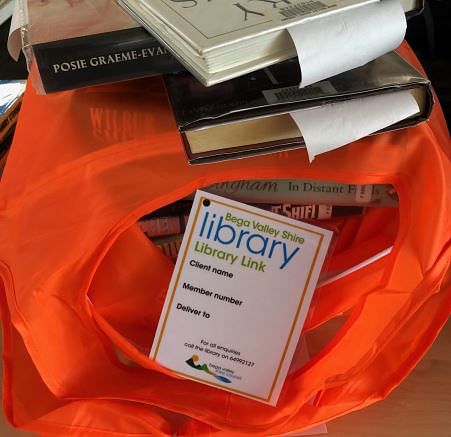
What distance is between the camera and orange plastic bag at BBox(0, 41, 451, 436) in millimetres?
420

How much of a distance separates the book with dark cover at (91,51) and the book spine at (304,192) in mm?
100

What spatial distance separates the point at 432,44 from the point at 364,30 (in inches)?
17.7

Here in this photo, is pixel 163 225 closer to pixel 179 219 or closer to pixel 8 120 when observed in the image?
pixel 179 219

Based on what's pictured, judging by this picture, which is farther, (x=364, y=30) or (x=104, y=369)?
(x=104, y=369)

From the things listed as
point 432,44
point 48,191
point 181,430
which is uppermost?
point 48,191

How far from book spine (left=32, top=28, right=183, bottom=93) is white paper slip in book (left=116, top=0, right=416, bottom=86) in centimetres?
2

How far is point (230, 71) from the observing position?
1.14 feet

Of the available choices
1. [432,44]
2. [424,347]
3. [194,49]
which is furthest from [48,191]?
[432,44]

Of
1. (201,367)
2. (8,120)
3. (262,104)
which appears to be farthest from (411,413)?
(8,120)

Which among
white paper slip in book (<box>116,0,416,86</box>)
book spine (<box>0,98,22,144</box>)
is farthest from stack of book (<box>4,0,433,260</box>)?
book spine (<box>0,98,22,144</box>)

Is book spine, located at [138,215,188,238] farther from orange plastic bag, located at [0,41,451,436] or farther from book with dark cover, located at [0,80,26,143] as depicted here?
book with dark cover, located at [0,80,26,143]

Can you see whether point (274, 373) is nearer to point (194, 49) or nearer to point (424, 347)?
point (424, 347)

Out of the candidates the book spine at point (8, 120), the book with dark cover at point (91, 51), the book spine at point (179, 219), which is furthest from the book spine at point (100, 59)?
the book spine at point (8, 120)

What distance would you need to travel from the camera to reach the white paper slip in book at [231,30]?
342 millimetres
